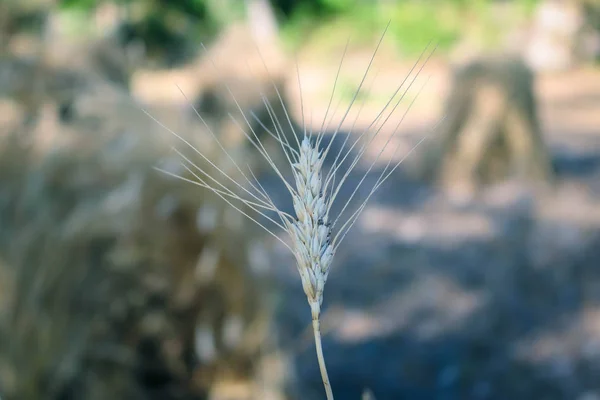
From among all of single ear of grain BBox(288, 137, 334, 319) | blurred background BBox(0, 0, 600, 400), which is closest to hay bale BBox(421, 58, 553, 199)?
blurred background BBox(0, 0, 600, 400)

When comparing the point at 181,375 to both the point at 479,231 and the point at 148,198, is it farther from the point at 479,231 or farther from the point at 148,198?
the point at 479,231

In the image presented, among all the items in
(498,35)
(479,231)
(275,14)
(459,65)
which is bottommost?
(275,14)

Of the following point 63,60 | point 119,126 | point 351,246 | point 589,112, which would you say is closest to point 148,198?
point 119,126

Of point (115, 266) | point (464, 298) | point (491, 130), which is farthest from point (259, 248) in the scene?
point (491, 130)

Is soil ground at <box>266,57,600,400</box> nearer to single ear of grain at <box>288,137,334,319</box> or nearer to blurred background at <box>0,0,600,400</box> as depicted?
blurred background at <box>0,0,600,400</box>

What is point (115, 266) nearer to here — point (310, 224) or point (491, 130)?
point (310, 224)

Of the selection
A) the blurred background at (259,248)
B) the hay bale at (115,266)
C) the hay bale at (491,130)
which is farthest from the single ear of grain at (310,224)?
Answer: the hay bale at (491,130)

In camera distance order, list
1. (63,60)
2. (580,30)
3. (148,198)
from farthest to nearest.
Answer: (580,30)
(63,60)
(148,198)

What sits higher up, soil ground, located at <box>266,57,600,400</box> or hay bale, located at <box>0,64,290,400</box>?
hay bale, located at <box>0,64,290,400</box>

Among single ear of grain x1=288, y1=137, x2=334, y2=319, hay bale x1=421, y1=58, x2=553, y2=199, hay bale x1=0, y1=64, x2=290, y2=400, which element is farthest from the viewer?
hay bale x1=421, y1=58, x2=553, y2=199
